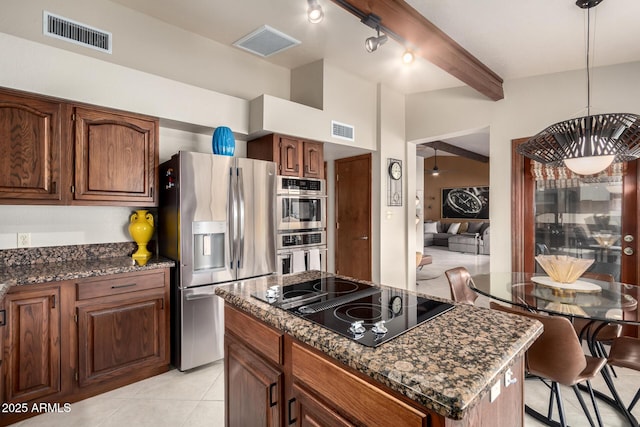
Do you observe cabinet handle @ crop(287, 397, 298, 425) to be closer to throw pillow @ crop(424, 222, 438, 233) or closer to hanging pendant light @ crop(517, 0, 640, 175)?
hanging pendant light @ crop(517, 0, 640, 175)

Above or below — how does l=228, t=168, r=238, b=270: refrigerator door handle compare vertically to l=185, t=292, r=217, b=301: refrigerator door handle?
above

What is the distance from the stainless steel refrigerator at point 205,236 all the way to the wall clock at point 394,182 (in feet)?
6.62

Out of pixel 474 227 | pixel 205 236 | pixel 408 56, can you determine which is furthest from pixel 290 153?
pixel 474 227

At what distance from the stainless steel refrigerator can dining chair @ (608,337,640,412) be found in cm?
266

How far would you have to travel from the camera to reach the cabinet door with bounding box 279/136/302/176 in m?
3.48

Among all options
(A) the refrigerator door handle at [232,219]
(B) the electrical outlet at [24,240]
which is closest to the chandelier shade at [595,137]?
(A) the refrigerator door handle at [232,219]

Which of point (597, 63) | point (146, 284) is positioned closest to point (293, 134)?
point (146, 284)

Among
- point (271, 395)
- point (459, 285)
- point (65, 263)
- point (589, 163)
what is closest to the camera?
point (271, 395)

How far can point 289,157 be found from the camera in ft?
11.6

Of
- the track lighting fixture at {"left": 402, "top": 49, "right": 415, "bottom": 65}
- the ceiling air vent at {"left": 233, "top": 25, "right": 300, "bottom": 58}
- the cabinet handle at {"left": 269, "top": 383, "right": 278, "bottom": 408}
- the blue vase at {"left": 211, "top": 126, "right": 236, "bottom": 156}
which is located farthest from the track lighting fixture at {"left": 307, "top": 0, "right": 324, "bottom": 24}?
the cabinet handle at {"left": 269, "top": 383, "right": 278, "bottom": 408}

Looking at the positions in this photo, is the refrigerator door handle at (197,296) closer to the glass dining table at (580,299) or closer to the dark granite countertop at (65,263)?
the dark granite countertop at (65,263)

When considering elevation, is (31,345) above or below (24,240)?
below

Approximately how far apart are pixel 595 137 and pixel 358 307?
6.59 ft

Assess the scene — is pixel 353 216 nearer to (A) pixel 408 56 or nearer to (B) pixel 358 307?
(A) pixel 408 56
